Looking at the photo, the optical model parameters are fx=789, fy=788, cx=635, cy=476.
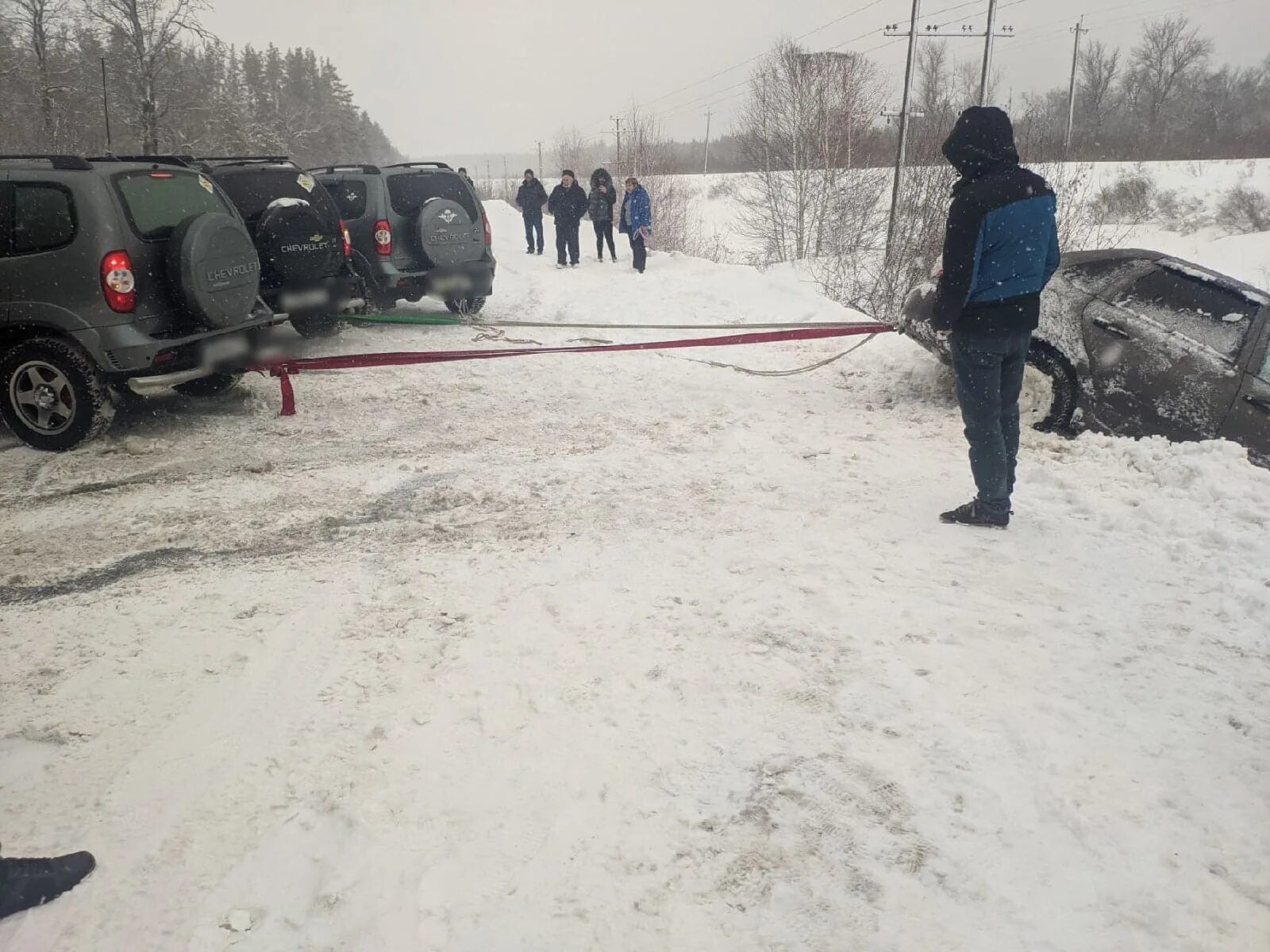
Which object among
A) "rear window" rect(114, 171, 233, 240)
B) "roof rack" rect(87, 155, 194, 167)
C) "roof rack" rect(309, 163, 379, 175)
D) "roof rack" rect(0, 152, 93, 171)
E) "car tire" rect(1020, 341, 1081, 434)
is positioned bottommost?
"car tire" rect(1020, 341, 1081, 434)

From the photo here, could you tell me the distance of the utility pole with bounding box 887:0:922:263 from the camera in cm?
1537

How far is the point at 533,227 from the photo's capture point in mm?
18750

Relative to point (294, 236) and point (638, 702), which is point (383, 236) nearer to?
point (294, 236)

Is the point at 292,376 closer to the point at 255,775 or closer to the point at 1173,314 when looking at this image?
the point at 255,775

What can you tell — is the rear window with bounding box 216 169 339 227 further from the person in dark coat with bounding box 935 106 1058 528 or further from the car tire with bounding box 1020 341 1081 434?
the car tire with bounding box 1020 341 1081 434

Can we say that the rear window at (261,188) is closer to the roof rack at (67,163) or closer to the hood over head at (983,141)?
the roof rack at (67,163)

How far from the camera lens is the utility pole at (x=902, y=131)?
15372 millimetres

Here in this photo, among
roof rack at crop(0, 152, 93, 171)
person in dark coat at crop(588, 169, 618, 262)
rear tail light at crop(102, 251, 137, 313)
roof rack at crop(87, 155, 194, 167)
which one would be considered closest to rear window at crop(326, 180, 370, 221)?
roof rack at crop(87, 155, 194, 167)

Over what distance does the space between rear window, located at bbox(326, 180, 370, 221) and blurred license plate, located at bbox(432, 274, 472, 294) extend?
46.3 inches

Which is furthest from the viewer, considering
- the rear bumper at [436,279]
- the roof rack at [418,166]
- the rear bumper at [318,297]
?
the roof rack at [418,166]

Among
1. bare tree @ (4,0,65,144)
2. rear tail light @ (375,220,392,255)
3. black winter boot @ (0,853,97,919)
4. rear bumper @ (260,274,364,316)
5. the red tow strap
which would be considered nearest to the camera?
black winter boot @ (0,853,97,919)

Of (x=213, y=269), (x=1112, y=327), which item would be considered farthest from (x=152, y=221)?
(x=1112, y=327)

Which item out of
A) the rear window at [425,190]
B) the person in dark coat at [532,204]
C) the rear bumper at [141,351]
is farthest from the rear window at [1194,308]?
the person in dark coat at [532,204]

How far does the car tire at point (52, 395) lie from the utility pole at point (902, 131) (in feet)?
40.4
